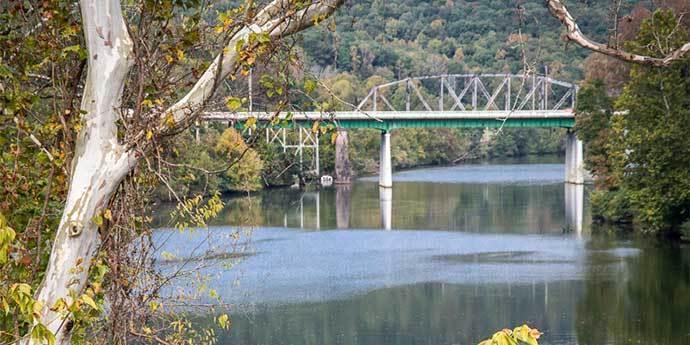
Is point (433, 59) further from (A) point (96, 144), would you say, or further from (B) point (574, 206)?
(A) point (96, 144)

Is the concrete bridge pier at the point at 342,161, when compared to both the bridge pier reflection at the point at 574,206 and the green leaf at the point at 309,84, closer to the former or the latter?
the bridge pier reflection at the point at 574,206

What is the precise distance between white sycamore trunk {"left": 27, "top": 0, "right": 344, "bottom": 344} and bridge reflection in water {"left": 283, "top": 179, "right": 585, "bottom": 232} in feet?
103

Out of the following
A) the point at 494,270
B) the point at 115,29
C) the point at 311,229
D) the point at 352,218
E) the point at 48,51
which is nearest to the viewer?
the point at 115,29

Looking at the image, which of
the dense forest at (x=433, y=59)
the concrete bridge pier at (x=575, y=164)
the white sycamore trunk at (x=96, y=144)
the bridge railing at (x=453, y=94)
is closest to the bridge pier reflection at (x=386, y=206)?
the dense forest at (x=433, y=59)

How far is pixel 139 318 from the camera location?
705cm

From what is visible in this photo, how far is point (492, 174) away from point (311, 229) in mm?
31382

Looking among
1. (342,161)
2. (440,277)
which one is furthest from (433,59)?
(440,277)

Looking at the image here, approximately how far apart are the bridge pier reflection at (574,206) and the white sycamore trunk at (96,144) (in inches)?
1410

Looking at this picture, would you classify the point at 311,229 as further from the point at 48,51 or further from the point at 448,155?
the point at 448,155

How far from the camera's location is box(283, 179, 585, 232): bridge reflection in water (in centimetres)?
4391

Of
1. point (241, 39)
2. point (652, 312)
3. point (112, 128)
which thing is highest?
point (241, 39)

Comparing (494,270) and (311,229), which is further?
(311,229)

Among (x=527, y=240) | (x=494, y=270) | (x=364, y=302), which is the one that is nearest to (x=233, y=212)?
(x=527, y=240)

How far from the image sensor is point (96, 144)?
17.9 ft
